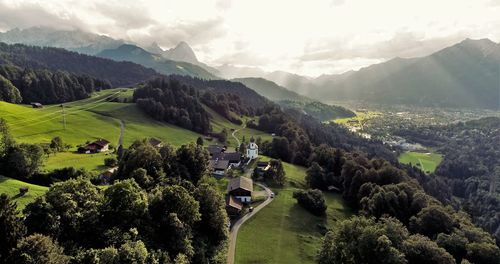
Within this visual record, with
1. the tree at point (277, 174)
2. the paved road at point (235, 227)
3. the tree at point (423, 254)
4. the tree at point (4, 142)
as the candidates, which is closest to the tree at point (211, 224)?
the paved road at point (235, 227)

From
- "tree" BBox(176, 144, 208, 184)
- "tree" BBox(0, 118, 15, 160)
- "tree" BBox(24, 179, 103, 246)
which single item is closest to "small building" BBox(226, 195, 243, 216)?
"tree" BBox(176, 144, 208, 184)

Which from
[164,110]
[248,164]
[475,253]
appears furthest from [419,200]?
[164,110]

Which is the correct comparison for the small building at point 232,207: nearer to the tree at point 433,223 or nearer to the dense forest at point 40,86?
the tree at point 433,223

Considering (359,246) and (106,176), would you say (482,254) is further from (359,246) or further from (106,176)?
(106,176)

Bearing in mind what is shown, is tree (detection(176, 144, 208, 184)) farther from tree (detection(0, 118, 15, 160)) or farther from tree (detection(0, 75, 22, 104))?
tree (detection(0, 75, 22, 104))

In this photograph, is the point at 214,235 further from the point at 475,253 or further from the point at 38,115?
the point at 38,115

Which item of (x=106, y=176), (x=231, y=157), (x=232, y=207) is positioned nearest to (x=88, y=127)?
(x=231, y=157)
